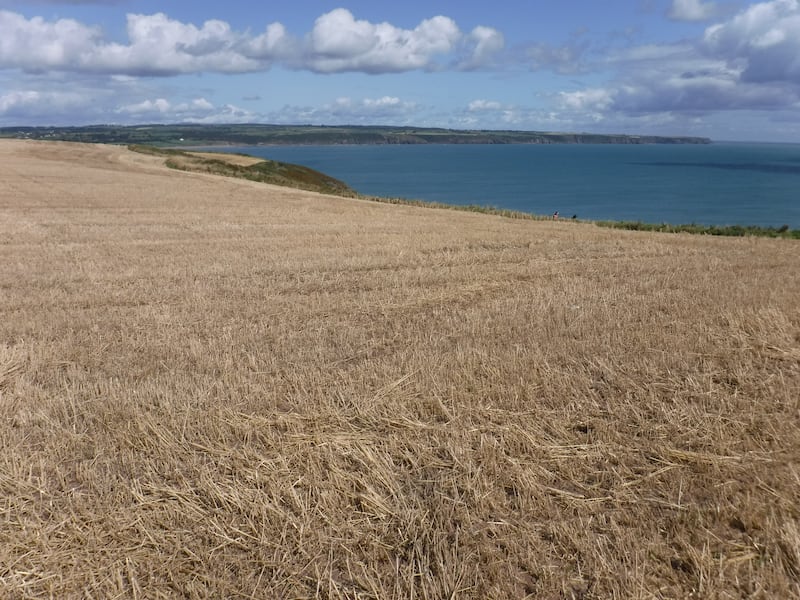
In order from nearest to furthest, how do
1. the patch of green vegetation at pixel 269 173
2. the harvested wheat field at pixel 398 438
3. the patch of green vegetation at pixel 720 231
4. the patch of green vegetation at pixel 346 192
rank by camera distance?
the harvested wheat field at pixel 398 438 → the patch of green vegetation at pixel 720 231 → the patch of green vegetation at pixel 346 192 → the patch of green vegetation at pixel 269 173

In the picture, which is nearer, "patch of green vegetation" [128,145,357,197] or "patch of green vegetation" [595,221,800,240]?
"patch of green vegetation" [595,221,800,240]

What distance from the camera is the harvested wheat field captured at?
4250 mm

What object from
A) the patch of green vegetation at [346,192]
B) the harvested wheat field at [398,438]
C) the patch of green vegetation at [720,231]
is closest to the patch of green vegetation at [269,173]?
the patch of green vegetation at [346,192]

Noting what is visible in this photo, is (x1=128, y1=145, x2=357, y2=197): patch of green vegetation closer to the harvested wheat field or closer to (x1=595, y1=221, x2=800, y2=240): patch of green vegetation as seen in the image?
(x1=595, y1=221, x2=800, y2=240): patch of green vegetation

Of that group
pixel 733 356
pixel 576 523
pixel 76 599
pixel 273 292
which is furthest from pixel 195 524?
pixel 273 292

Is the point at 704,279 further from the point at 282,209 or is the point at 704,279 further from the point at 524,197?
the point at 524,197

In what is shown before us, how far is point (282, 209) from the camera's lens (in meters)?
30.5

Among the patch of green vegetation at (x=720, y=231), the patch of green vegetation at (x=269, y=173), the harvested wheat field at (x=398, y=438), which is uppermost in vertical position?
the patch of green vegetation at (x=269, y=173)

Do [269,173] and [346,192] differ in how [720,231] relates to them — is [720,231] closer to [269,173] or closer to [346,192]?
[346,192]

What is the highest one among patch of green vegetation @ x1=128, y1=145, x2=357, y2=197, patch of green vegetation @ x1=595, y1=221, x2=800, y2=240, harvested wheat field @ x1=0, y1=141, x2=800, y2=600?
patch of green vegetation @ x1=128, y1=145, x2=357, y2=197

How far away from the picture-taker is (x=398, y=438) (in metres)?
6.05

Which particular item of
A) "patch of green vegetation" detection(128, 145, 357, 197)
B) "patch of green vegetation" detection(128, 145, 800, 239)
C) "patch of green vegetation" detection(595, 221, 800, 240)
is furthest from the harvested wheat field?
"patch of green vegetation" detection(128, 145, 357, 197)

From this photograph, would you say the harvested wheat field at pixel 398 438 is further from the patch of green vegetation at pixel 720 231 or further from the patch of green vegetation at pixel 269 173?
the patch of green vegetation at pixel 269 173

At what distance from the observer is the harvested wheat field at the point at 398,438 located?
4250mm
